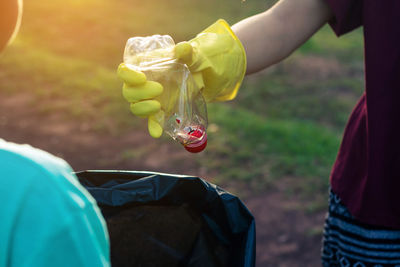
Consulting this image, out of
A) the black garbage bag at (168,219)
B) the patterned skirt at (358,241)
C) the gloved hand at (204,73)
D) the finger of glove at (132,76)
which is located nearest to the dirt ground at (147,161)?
the patterned skirt at (358,241)

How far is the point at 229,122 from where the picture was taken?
4.41 m

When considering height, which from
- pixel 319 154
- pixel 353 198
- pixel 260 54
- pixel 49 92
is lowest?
pixel 319 154

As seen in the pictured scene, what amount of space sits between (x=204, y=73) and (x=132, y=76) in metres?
0.28

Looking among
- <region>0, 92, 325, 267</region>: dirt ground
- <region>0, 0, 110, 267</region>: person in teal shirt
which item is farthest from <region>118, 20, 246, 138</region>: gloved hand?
<region>0, 92, 325, 267</region>: dirt ground

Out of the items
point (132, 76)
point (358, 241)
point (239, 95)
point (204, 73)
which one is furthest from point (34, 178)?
point (239, 95)

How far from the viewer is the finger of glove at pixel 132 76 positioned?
1.22 metres

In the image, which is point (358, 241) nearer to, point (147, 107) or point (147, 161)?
point (147, 107)

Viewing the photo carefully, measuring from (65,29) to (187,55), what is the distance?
6.08 m

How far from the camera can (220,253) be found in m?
1.41

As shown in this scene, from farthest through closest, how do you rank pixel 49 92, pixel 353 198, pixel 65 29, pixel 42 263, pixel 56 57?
pixel 65 29, pixel 56 57, pixel 49 92, pixel 353 198, pixel 42 263

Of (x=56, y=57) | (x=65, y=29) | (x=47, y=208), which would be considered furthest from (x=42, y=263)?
(x=65, y=29)

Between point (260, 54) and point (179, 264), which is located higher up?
point (260, 54)

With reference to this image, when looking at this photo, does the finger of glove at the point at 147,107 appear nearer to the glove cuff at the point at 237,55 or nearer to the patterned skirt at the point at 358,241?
the glove cuff at the point at 237,55

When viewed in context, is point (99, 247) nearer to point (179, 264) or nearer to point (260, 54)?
point (179, 264)
